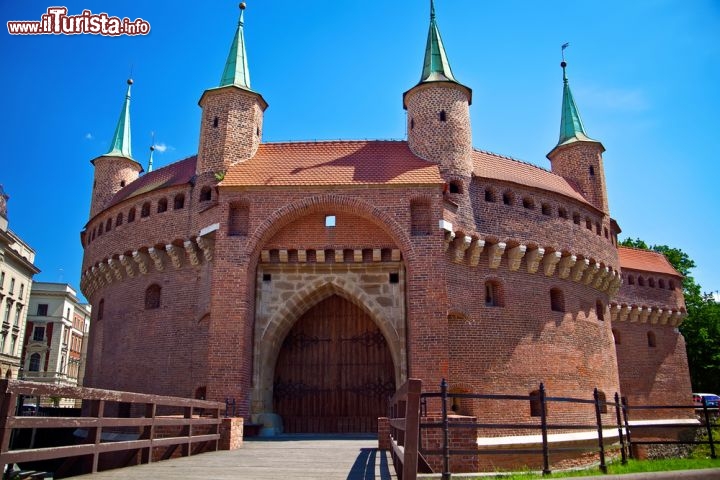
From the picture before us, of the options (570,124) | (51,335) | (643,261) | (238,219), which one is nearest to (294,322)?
(238,219)

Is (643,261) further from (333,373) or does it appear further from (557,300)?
(333,373)

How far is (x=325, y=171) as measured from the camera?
67.4 feet

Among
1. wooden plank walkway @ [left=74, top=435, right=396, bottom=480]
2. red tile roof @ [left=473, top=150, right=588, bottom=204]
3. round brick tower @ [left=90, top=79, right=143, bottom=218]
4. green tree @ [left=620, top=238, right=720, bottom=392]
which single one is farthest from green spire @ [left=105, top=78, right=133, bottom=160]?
green tree @ [left=620, top=238, right=720, bottom=392]

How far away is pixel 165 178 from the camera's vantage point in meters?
23.4

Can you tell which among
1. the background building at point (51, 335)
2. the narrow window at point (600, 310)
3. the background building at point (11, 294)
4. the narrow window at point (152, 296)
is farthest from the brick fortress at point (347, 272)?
the background building at point (51, 335)

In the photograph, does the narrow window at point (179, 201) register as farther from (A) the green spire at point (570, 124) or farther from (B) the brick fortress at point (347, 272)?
(A) the green spire at point (570, 124)

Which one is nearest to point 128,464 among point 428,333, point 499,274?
point 428,333

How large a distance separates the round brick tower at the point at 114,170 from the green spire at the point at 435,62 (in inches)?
571

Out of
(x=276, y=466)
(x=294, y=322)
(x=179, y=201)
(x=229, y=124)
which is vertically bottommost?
(x=276, y=466)

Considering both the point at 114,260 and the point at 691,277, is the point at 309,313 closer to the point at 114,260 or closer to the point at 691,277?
the point at 114,260

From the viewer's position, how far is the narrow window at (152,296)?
22.5 m

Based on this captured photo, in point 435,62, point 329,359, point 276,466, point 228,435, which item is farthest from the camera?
point 435,62

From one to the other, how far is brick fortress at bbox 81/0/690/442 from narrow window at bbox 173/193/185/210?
5 centimetres

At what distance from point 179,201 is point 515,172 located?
40.8 ft
